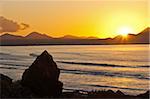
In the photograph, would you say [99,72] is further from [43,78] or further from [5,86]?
[5,86]

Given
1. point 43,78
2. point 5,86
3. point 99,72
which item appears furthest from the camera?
point 99,72

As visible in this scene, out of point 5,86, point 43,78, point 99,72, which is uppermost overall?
point 43,78

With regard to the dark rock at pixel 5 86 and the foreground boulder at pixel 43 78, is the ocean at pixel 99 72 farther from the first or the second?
the dark rock at pixel 5 86

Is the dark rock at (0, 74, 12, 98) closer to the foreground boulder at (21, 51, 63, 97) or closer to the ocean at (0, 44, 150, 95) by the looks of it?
the foreground boulder at (21, 51, 63, 97)

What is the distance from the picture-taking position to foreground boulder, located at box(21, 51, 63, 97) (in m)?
13.9

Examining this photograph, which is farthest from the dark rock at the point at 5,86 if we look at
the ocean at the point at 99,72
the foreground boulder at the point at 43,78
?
the ocean at the point at 99,72

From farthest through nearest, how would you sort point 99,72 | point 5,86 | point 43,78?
1. point 99,72
2. point 43,78
3. point 5,86

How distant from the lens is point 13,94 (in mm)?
12711

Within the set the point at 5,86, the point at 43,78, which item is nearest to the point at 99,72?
the point at 43,78

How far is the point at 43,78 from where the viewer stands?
1402 centimetres

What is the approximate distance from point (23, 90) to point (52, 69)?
1.52m

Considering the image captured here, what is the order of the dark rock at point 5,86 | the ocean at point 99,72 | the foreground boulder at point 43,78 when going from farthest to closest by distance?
→ the ocean at point 99,72 → the foreground boulder at point 43,78 → the dark rock at point 5,86

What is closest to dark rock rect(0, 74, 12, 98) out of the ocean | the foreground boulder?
the foreground boulder

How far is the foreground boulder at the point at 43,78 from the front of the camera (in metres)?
13.9
